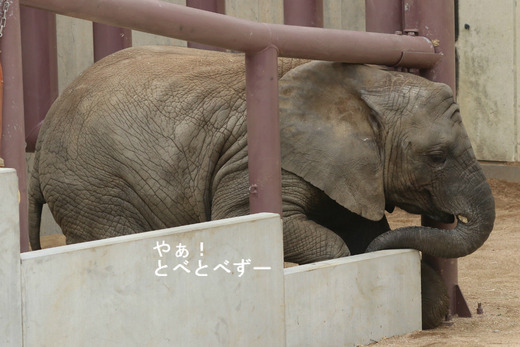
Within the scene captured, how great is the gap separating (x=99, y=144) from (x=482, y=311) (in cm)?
203

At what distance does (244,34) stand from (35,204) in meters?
1.87

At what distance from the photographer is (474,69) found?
10.2 m

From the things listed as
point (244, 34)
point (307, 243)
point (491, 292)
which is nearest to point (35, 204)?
point (307, 243)

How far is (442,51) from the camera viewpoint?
16.8 feet

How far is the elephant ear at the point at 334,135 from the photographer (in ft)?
15.2

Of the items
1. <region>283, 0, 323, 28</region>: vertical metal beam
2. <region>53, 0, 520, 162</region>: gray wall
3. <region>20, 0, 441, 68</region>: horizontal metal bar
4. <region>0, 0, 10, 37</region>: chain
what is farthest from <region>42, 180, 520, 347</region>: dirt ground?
<region>0, 0, 10, 37</region>: chain

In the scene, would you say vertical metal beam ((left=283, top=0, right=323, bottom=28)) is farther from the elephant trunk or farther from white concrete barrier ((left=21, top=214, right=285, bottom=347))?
white concrete barrier ((left=21, top=214, right=285, bottom=347))

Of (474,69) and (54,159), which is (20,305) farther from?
(474,69)

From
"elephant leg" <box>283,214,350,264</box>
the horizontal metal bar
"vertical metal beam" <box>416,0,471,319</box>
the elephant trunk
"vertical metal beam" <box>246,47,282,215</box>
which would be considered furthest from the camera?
"vertical metal beam" <box>416,0,471,319</box>

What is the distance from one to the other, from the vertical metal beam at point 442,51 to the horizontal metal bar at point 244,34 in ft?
0.19

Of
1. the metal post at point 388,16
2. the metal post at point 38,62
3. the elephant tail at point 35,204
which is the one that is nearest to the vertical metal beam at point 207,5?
the metal post at point 38,62

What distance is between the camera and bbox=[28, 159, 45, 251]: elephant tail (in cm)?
528

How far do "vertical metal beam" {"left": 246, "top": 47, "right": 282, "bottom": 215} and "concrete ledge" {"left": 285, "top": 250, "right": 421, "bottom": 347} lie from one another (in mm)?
304

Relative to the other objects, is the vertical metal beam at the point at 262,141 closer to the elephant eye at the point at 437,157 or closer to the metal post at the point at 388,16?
the elephant eye at the point at 437,157
